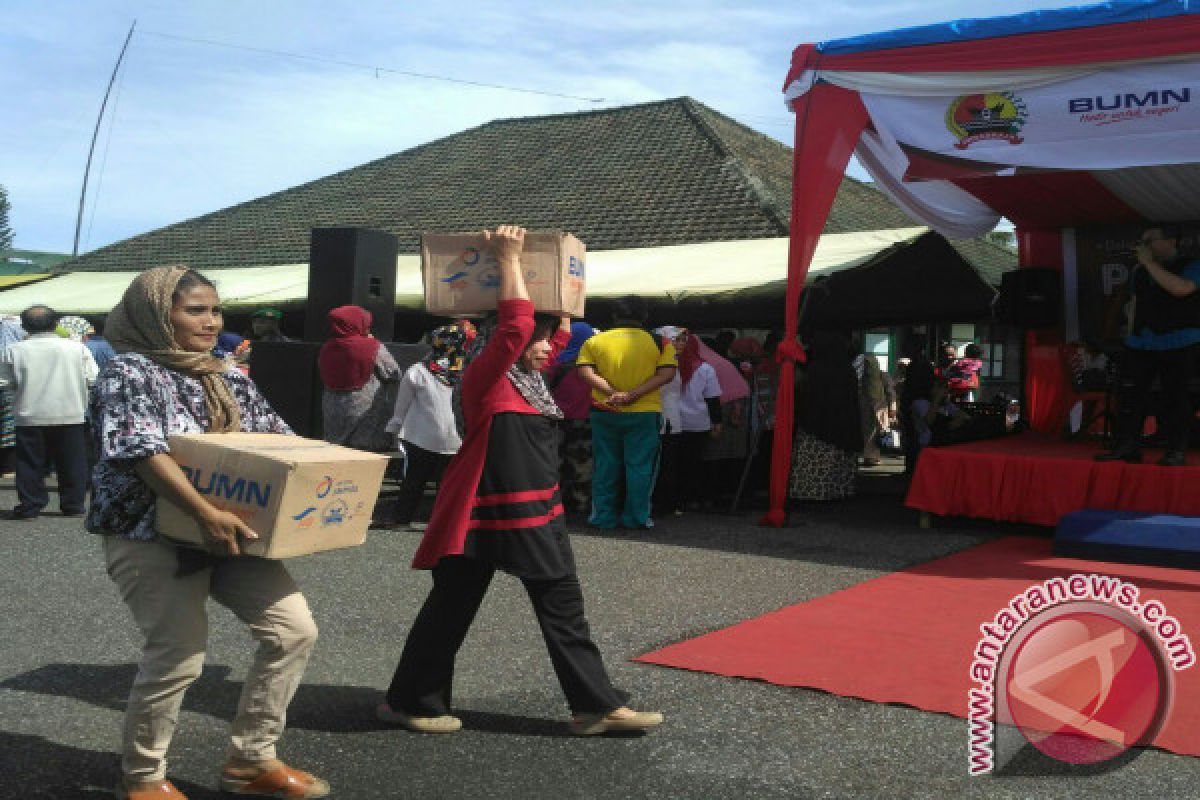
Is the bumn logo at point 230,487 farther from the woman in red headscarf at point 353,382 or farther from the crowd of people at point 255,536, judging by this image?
the woman in red headscarf at point 353,382

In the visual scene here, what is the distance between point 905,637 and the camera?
571cm

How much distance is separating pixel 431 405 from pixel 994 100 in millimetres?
4548

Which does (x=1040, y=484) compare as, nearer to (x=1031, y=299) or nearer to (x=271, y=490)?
(x=1031, y=299)

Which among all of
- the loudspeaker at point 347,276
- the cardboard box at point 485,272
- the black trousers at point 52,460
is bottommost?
the black trousers at point 52,460

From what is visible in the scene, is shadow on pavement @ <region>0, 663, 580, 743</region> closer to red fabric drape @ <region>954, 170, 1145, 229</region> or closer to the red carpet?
the red carpet

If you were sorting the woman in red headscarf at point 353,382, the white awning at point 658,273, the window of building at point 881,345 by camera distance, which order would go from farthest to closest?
the window of building at point 881,345 < the white awning at point 658,273 < the woman in red headscarf at point 353,382

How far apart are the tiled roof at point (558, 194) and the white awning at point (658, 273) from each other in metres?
3.18

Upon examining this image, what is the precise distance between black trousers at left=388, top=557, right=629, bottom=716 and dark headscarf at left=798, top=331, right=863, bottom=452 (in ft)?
22.5

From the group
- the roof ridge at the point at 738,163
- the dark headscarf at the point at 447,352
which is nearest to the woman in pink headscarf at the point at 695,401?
the dark headscarf at the point at 447,352

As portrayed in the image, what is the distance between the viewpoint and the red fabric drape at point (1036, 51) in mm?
7621

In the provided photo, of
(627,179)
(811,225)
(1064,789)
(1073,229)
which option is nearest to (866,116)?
(811,225)

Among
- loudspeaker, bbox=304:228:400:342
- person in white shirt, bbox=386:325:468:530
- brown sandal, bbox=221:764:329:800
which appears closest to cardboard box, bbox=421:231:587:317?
brown sandal, bbox=221:764:329:800

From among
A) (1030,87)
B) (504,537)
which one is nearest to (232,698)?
(504,537)

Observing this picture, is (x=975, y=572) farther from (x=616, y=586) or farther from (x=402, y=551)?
(x=402, y=551)
